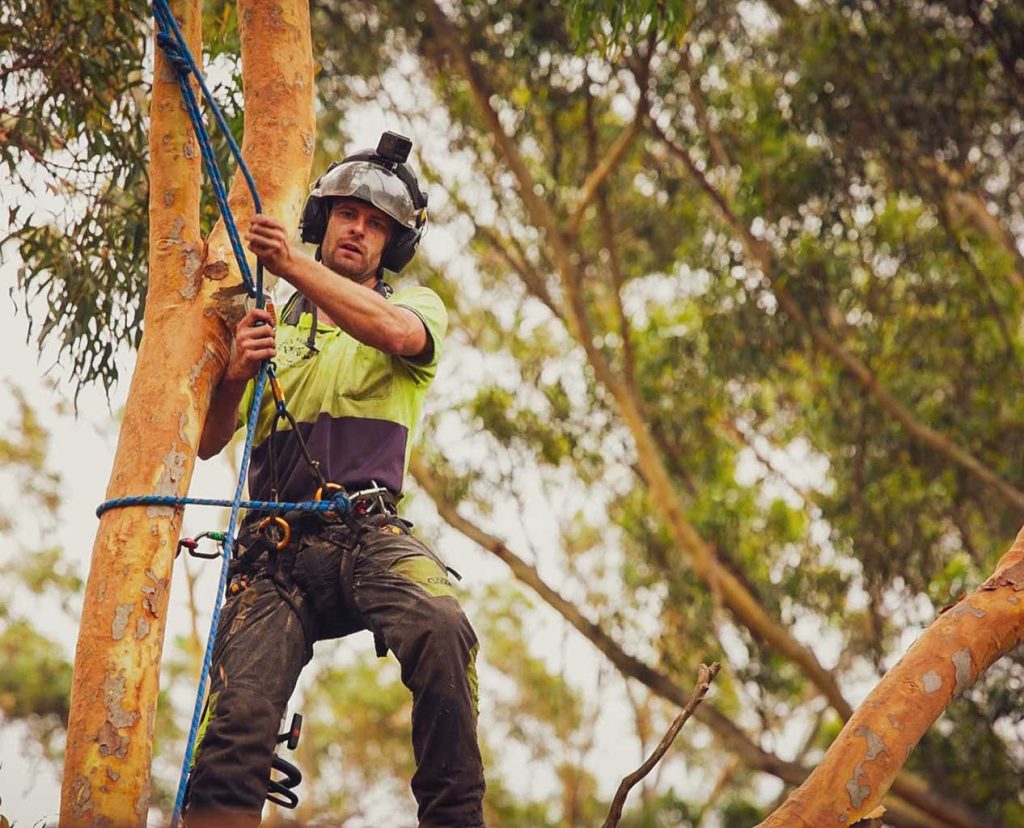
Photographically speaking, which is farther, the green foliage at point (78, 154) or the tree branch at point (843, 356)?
the tree branch at point (843, 356)

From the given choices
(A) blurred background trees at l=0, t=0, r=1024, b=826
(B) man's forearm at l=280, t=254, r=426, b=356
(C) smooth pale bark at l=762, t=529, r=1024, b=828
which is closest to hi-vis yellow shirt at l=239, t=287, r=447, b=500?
(B) man's forearm at l=280, t=254, r=426, b=356

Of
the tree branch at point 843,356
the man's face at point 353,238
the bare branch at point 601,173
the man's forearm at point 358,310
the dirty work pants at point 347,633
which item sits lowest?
the dirty work pants at point 347,633

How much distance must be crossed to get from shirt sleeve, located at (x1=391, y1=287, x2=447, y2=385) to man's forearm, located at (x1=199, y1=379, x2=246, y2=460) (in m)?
0.46

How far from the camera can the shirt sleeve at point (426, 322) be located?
3549mm

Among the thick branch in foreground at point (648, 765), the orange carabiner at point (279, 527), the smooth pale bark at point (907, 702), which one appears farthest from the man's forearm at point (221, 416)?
the smooth pale bark at point (907, 702)

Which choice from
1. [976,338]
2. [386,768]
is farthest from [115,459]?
[386,768]

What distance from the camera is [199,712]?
275 centimetres

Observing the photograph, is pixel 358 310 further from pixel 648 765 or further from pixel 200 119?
pixel 648 765

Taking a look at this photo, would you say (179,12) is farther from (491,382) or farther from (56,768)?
(56,768)

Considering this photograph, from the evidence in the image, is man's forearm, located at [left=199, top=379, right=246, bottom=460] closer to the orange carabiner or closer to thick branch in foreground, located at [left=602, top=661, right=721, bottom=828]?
the orange carabiner

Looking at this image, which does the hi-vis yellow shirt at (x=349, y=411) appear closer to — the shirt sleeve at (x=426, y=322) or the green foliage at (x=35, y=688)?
the shirt sleeve at (x=426, y=322)

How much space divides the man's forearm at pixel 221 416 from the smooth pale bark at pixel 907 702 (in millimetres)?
1575

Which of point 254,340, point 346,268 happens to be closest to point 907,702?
point 254,340

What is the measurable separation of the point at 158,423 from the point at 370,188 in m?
1.13
